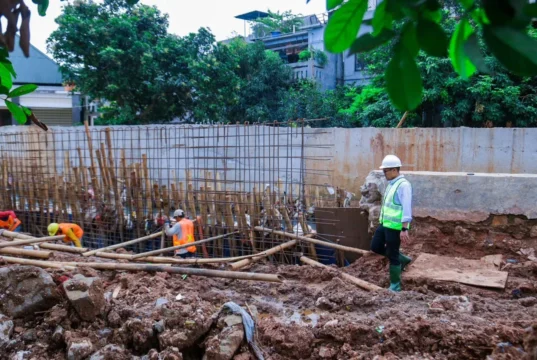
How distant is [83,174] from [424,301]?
6.97 m

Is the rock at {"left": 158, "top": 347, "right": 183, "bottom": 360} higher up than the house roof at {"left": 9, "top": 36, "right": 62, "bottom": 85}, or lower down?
lower down

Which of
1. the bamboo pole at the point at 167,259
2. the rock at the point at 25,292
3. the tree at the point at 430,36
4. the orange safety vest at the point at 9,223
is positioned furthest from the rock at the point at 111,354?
the orange safety vest at the point at 9,223

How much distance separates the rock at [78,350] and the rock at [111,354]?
7 cm

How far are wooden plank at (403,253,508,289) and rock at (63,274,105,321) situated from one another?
3.45 m

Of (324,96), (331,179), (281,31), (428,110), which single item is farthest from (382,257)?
(281,31)

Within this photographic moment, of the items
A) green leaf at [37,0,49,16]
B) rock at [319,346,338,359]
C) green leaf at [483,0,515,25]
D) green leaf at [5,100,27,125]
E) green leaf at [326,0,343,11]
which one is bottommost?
rock at [319,346,338,359]

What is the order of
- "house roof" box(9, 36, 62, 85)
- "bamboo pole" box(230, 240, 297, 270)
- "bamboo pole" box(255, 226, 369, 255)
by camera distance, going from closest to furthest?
1. "bamboo pole" box(230, 240, 297, 270)
2. "bamboo pole" box(255, 226, 369, 255)
3. "house roof" box(9, 36, 62, 85)

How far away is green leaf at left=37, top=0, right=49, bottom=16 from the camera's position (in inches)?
79.3

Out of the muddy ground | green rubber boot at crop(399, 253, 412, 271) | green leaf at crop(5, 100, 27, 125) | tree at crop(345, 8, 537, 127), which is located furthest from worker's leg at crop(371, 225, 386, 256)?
tree at crop(345, 8, 537, 127)

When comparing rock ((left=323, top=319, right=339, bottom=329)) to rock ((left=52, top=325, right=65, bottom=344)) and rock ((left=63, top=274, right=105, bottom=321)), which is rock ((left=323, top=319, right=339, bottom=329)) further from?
rock ((left=52, top=325, right=65, bottom=344))

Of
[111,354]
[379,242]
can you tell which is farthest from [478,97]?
[111,354]

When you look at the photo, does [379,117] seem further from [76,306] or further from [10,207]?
[76,306]

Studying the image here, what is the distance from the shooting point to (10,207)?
11.1 m

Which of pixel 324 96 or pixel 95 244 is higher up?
pixel 324 96
